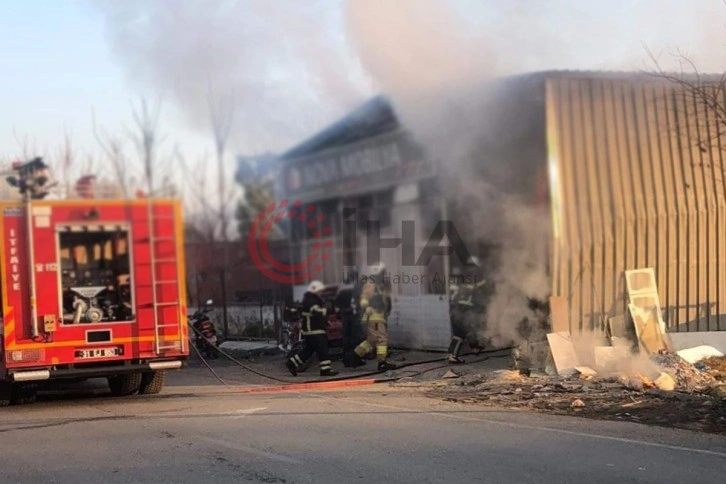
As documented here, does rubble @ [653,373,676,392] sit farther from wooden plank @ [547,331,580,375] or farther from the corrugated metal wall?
the corrugated metal wall

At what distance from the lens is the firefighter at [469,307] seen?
10758 mm

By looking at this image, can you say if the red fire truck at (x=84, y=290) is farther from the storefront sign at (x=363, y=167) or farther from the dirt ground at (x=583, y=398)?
the dirt ground at (x=583, y=398)

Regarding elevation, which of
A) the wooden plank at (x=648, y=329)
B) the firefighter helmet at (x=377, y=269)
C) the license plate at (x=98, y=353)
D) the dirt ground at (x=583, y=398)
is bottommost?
the dirt ground at (x=583, y=398)

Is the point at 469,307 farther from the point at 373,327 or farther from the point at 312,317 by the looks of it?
the point at 312,317

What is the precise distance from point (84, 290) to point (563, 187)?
5.84 metres

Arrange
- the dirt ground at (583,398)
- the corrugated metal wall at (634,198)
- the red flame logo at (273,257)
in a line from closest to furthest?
1. the dirt ground at (583,398)
2. the red flame logo at (273,257)
3. the corrugated metal wall at (634,198)

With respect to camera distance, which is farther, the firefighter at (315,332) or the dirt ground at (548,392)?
the firefighter at (315,332)

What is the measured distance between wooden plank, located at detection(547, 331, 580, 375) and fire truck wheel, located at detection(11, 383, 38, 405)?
6.05 metres

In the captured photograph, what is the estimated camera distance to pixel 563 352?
30.1 feet

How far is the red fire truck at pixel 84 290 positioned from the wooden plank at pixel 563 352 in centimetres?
434

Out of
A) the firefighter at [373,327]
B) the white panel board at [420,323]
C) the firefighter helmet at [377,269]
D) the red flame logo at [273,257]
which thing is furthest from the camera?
the firefighter helmet at [377,269]

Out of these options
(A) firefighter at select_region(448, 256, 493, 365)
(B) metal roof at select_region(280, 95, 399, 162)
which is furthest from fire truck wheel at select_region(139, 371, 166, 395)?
(A) firefighter at select_region(448, 256, 493, 365)

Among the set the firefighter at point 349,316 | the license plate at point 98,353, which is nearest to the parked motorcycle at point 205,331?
the firefighter at point 349,316

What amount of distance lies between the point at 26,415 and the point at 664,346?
7659 millimetres
